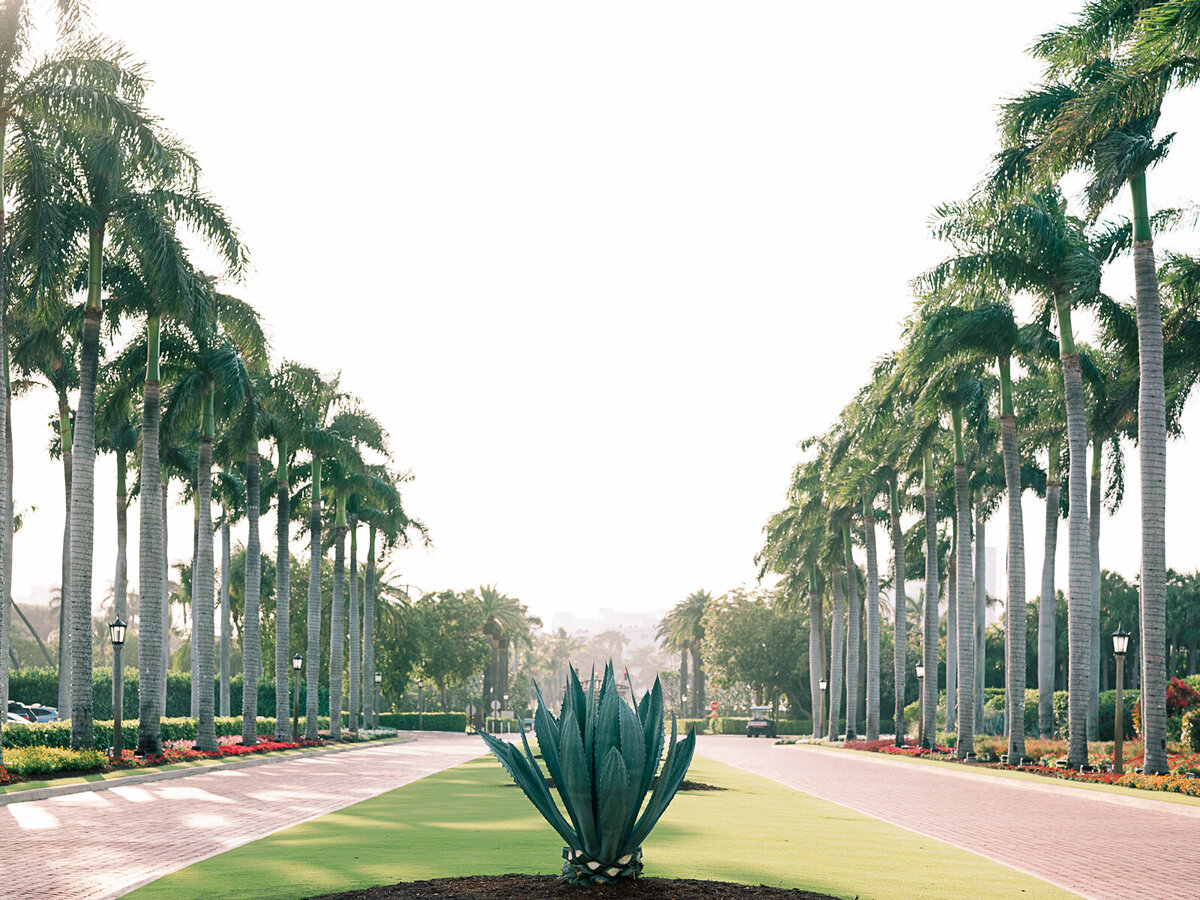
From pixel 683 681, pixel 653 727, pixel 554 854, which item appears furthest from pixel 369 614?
pixel 683 681

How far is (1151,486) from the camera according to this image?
78.1 ft

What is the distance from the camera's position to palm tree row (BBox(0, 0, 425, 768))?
2275 centimetres

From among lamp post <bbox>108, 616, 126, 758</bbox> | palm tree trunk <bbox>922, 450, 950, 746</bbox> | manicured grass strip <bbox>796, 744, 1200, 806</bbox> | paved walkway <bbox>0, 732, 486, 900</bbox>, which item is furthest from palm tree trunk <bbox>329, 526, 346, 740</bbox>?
palm tree trunk <bbox>922, 450, 950, 746</bbox>

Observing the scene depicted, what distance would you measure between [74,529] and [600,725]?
20.6 m

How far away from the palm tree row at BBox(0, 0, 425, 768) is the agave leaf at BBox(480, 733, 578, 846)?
660 inches

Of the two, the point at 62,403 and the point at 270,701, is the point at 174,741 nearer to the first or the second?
the point at 62,403

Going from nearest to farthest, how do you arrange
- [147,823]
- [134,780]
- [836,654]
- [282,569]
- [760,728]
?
[147,823] → [134,780] → [282,569] → [836,654] → [760,728]

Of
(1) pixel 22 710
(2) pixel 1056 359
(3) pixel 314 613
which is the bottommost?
(1) pixel 22 710

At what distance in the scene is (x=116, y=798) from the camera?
18.7 m

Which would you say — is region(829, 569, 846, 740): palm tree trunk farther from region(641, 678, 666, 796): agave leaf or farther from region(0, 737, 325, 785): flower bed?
region(641, 678, 666, 796): agave leaf

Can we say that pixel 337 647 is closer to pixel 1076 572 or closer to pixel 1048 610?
pixel 1048 610

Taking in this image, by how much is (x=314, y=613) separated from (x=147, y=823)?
31055mm

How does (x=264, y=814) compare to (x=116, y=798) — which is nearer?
(x=264, y=814)

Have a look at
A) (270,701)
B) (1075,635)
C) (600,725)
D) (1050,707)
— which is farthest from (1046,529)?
(270,701)
